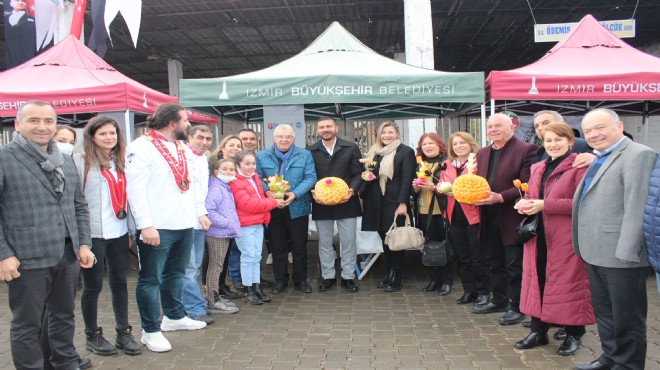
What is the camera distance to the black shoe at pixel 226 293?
520cm

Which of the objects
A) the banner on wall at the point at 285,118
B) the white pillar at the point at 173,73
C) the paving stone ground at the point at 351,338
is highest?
the white pillar at the point at 173,73

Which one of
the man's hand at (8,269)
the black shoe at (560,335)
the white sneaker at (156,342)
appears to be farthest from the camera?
the black shoe at (560,335)

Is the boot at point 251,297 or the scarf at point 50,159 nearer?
the scarf at point 50,159

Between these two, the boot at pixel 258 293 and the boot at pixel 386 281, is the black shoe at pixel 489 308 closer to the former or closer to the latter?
the boot at pixel 386 281

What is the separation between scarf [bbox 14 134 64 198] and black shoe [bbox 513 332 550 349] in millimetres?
3412

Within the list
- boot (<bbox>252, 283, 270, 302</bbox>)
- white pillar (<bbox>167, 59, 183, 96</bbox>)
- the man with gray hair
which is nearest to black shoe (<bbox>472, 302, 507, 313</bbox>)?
the man with gray hair

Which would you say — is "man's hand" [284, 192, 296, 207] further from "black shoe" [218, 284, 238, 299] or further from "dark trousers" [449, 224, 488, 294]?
"dark trousers" [449, 224, 488, 294]

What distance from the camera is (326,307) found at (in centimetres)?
489

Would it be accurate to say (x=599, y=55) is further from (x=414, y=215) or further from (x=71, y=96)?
(x=71, y=96)

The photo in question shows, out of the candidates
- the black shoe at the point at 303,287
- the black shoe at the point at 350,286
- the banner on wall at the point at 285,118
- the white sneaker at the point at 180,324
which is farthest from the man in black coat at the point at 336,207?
the banner on wall at the point at 285,118

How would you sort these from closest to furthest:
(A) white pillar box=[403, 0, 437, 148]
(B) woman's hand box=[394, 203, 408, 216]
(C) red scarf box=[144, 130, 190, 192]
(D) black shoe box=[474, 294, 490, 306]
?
1. (C) red scarf box=[144, 130, 190, 192]
2. (D) black shoe box=[474, 294, 490, 306]
3. (B) woman's hand box=[394, 203, 408, 216]
4. (A) white pillar box=[403, 0, 437, 148]

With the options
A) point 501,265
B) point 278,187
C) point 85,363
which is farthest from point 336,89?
point 85,363

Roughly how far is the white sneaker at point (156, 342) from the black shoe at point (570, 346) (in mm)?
2971

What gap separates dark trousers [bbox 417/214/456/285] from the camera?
519 cm
